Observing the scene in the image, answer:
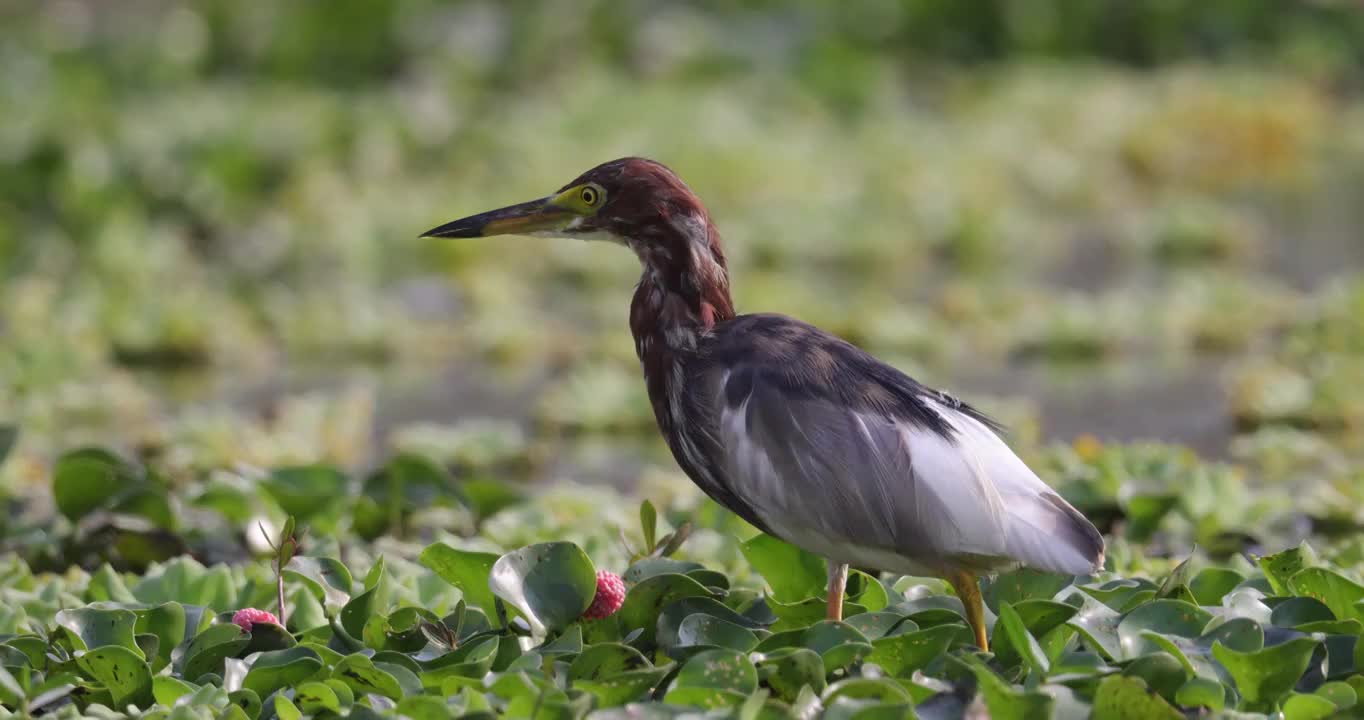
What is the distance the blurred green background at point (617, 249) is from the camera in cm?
593

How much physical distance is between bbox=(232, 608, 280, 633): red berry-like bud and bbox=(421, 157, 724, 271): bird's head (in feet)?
2.40

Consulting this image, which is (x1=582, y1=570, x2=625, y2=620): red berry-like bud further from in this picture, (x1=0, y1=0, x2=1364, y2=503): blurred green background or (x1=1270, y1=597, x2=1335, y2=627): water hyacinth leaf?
(x1=0, y1=0, x2=1364, y2=503): blurred green background

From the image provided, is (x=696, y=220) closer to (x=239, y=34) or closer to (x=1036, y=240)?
(x=1036, y=240)

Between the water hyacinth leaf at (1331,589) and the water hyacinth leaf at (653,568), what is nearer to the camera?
the water hyacinth leaf at (1331,589)

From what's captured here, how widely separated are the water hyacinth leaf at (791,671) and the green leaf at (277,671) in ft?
2.36

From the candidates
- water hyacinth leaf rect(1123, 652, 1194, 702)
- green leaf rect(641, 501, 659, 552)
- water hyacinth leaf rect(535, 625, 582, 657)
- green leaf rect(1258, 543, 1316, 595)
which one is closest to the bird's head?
green leaf rect(641, 501, 659, 552)

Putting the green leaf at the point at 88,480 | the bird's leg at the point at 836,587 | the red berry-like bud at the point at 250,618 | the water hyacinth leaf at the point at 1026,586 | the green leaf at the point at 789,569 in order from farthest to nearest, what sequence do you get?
the green leaf at the point at 88,480 → the green leaf at the point at 789,569 → the water hyacinth leaf at the point at 1026,586 → the red berry-like bud at the point at 250,618 → the bird's leg at the point at 836,587

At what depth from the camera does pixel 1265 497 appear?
4508 mm

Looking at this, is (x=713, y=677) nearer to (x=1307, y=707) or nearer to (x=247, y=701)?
(x=247, y=701)

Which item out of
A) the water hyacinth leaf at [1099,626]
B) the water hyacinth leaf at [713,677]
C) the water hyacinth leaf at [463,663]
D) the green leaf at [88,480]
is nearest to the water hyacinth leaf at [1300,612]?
the water hyacinth leaf at [1099,626]

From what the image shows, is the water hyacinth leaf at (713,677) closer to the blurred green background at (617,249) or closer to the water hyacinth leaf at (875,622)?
the water hyacinth leaf at (875,622)

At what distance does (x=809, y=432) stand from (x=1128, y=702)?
669mm

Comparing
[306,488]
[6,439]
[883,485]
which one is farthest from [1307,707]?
[6,439]

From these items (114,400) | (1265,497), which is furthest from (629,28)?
(1265,497)
